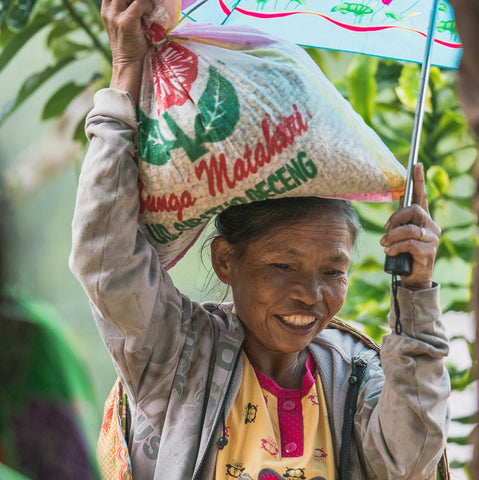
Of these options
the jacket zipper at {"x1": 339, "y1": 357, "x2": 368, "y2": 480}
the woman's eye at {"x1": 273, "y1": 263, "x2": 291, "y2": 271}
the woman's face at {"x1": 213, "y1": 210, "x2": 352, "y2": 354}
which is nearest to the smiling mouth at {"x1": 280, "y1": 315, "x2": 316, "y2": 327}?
the woman's face at {"x1": 213, "y1": 210, "x2": 352, "y2": 354}

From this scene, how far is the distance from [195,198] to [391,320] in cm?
61

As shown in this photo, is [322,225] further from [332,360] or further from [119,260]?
[119,260]

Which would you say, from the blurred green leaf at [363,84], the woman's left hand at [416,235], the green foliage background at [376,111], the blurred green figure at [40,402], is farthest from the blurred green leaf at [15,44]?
the blurred green figure at [40,402]

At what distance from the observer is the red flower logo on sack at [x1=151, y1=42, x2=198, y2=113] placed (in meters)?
2.24

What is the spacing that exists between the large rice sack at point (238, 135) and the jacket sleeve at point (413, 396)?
318mm

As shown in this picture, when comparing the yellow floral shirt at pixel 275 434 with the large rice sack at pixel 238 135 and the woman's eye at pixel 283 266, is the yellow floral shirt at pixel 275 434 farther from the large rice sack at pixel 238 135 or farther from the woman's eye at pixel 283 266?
the large rice sack at pixel 238 135

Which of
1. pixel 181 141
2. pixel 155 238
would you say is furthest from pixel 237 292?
pixel 181 141

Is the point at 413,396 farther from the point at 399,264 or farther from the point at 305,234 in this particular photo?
the point at 305,234

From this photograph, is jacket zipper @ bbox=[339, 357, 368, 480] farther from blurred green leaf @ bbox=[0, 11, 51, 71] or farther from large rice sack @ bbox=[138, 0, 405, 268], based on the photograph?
blurred green leaf @ bbox=[0, 11, 51, 71]

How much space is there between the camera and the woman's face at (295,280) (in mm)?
2400

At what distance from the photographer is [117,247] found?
A: 2205 millimetres

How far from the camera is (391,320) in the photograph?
2367mm

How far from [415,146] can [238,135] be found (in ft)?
1.67

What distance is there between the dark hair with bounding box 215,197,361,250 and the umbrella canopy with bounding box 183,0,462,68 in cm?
50
